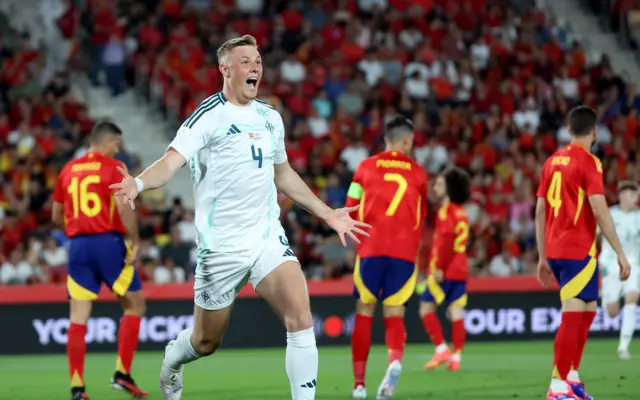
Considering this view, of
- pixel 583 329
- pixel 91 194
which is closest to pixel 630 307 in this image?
pixel 583 329

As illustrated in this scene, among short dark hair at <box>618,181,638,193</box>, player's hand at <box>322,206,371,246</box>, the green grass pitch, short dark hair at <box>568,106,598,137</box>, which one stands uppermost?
short dark hair at <box>568,106,598,137</box>

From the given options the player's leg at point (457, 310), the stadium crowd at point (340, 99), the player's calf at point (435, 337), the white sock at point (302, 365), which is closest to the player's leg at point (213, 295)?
the white sock at point (302, 365)

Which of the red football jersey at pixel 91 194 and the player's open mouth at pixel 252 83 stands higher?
the player's open mouth at pixel 252 83

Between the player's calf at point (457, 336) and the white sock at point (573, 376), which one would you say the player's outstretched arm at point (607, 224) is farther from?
the player's calf at point (457, 336)

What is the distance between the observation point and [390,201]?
36.1 feet

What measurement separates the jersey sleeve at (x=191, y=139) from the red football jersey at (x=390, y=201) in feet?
10.3

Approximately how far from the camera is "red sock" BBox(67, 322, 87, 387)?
10.5 meters

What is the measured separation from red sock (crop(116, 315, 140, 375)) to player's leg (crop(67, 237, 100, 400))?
44cm

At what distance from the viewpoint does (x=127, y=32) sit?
923 inches

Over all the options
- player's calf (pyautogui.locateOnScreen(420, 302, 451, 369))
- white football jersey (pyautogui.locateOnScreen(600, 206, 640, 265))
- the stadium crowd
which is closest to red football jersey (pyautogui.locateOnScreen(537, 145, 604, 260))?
player's calf (pyautogui.locateOnScreen(420, 302, 451, 369))

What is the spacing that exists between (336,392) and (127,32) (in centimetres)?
1363

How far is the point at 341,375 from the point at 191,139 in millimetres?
5749

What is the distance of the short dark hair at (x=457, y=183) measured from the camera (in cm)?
1392

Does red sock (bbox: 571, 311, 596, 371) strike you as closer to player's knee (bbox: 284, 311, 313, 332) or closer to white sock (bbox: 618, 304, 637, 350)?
player's knee (bbox: 284, 311, 313, 332)
